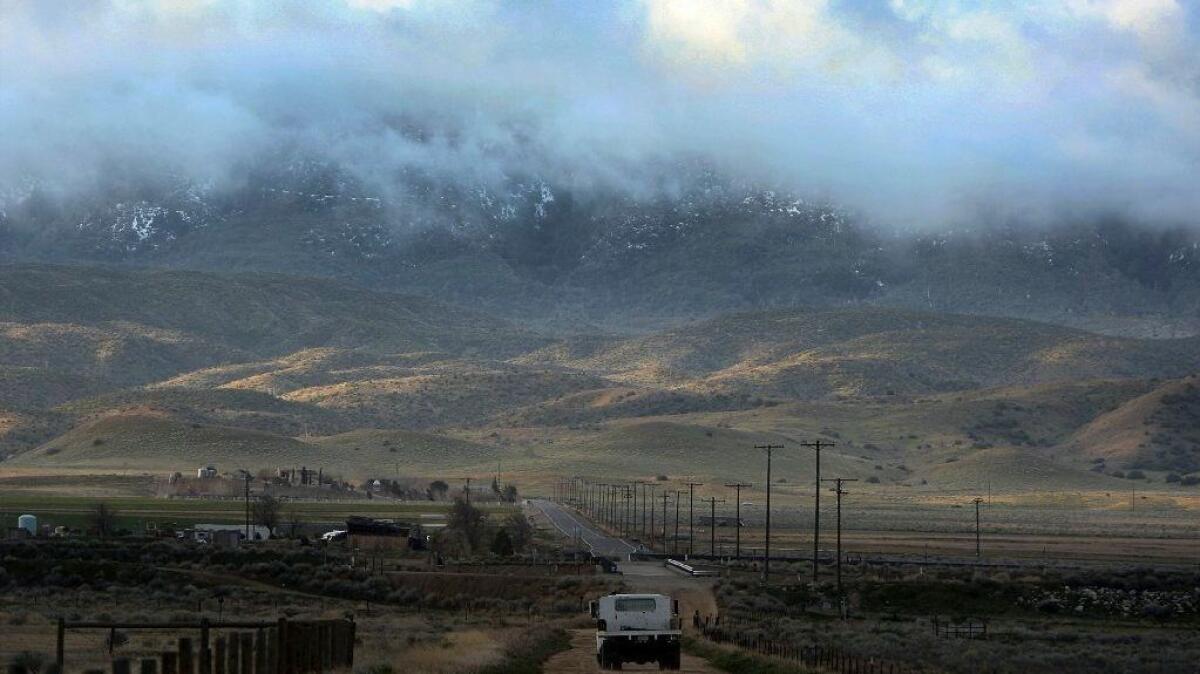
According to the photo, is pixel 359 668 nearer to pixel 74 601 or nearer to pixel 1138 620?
pixel 74 601

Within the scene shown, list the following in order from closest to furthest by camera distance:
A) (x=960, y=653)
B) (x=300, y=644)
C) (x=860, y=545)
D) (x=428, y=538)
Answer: (x=300, y=644) → (x=960, y=653) → (x=428, y=538) → (x=860, y=545)

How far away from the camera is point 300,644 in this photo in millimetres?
33094

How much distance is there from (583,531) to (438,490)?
207 ft

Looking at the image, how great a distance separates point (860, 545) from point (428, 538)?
89.8 feet

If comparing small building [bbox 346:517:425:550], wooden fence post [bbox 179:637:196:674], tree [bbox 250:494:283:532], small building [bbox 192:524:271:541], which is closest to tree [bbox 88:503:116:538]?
small building [bbox 192:524:271:541]

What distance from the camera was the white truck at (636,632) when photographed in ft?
144

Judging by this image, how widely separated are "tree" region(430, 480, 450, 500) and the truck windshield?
13817cm

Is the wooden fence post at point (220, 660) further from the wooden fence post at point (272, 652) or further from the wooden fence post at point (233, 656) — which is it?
the wooden fence post at point (272, 652)

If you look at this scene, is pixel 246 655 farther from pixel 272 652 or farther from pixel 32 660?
pixel 32 660

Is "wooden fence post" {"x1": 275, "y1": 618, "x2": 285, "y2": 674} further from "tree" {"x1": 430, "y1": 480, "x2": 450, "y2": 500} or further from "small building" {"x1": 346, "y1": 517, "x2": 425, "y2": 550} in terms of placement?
"tree" {"x1": 430, "y1": 480, "x2": 450, "y2": 500}

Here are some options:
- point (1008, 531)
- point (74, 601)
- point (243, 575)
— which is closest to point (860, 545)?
point (1008, 531)

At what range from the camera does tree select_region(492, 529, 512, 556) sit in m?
98.8

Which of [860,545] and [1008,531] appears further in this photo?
[1008,531]

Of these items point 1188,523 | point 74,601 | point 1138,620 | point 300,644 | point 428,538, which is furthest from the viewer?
point 1188,523
